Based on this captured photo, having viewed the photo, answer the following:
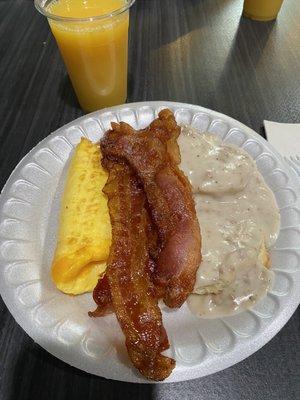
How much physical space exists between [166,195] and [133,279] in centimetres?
31

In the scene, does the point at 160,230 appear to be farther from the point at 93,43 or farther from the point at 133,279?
the point at 93,43

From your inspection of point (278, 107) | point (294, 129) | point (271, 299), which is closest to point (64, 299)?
point (271, 299)

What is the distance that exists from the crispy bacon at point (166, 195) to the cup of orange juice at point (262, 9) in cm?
133

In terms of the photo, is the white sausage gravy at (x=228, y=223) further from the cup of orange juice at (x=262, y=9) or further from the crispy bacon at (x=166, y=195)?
the cup of orange juice at (x=262, y=9)

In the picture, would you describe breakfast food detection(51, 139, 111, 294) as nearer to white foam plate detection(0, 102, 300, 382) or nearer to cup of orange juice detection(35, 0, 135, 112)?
white foam plate detection(0, 102, 300, 382)

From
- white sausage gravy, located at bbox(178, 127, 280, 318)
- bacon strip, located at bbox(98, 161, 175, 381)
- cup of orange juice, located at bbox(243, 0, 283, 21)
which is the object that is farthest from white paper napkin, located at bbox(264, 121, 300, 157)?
cup of orange juice, located at bbox(243, 0, 283, 21)

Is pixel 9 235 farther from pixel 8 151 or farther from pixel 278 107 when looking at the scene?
pixel 278 107

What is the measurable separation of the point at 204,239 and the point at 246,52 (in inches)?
58.2

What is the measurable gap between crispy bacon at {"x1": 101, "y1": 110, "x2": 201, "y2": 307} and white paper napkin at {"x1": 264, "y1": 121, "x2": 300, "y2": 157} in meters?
0.44

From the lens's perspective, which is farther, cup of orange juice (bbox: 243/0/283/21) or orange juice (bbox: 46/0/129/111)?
cup of orange juice (bbox: 243/0/283/21)

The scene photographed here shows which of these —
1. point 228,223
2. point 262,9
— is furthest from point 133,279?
point 262,9

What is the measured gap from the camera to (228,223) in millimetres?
1203

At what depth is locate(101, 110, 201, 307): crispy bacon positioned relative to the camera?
104 centimetres

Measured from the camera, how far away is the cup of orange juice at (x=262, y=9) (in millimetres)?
2189
